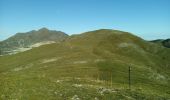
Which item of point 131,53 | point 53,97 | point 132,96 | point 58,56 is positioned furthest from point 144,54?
point 53,97

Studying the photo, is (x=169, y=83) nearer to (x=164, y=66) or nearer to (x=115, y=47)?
(x=164, y=66)

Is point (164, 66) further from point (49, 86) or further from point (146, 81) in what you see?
point (49, 86)

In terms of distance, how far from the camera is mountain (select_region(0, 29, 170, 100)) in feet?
145

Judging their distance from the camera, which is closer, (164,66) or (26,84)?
(26,84)

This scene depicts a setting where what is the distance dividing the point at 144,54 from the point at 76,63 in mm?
58620

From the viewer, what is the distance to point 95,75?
107750mm

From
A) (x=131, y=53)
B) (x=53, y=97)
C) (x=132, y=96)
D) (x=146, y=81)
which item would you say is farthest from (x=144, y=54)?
(x=53, y=97)

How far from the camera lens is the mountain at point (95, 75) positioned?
145 feet

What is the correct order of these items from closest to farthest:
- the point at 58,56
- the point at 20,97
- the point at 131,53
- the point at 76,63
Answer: the point at 20,97, the point at 76,63, the point at 58,56, the point at 131,53

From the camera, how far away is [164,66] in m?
169

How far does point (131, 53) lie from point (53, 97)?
139 meters

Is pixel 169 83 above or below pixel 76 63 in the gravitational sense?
below

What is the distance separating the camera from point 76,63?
440ft

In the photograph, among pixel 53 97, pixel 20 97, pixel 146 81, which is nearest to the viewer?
pixel 20 97
